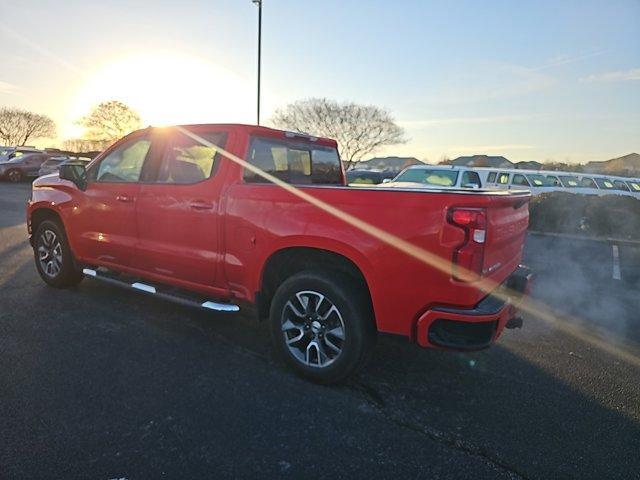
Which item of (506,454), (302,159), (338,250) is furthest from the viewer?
(302,159)

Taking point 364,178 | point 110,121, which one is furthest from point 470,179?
point 110,121

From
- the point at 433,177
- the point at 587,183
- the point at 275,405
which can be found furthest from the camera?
the point at 587,183

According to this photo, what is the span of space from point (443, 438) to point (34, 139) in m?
89.1

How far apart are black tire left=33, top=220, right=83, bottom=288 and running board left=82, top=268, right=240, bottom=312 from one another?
396 millimetres

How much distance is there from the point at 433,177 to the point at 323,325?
10674mm

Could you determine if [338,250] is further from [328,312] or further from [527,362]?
[527,362]

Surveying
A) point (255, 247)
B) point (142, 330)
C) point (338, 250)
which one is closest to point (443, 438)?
point (338, 250)

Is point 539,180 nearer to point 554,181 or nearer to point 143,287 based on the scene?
point 554,181

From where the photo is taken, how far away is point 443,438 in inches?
111

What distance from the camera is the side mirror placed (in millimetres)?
4814

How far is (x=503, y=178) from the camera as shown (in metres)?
15.9

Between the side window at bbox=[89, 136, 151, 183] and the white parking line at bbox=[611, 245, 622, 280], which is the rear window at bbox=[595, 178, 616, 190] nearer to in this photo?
the white parking line at bbox=[611, 245, 622, 280]

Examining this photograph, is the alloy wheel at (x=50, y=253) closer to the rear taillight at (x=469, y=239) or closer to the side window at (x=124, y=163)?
the side window at (x=124, y=163)

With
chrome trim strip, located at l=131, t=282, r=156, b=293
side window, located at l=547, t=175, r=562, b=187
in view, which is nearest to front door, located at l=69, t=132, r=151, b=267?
chrome trim strip, located at l=131, t=282, r=156, b=293
